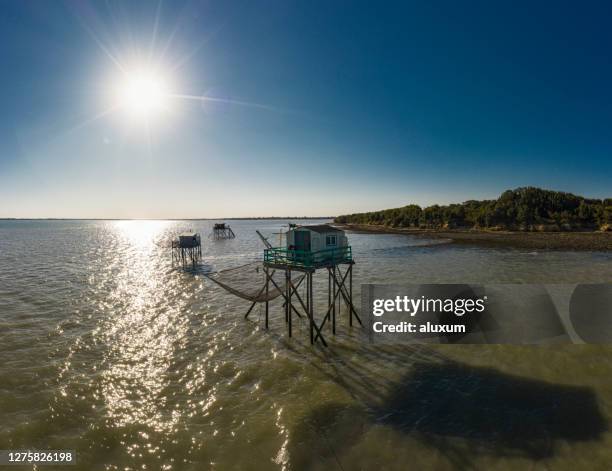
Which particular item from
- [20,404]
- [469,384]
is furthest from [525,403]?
[20,404]

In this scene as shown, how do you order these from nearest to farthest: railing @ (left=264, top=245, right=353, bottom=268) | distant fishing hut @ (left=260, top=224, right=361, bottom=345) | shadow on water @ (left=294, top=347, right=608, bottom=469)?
shadow on water @ (left=294, top=347, right=608, bottom=469)
railing @ (left=264, top=245, right=353, bottom=268)
distant fishing hut @ (left=260, top=224, right=361, bottom=345)

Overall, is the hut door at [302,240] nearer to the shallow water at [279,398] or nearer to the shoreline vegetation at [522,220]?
the shallow water at [279,398]

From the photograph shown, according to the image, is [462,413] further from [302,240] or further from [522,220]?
[522,220]

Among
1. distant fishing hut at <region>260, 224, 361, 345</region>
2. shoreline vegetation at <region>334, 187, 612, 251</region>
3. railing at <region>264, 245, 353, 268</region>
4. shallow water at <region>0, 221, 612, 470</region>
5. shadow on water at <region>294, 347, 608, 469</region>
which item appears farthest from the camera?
shoreline vegetation at <region>334, 187, 612, 251</region>

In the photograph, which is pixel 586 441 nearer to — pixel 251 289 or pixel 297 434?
pixel 297 434

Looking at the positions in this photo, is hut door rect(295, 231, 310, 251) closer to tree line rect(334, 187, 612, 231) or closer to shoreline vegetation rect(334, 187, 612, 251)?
shoreline vegetation rect(334, 187, 612, 251)

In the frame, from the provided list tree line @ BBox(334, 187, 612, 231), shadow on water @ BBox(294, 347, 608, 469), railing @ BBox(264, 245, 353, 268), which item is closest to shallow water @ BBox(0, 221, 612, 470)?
shadow on water @ BBox(294, 347, 608, 469)

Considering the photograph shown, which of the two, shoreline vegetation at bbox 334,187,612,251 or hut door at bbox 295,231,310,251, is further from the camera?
shoreline vegetation at bbox 334,187,612,251

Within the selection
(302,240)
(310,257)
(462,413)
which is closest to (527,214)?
(302,240)
